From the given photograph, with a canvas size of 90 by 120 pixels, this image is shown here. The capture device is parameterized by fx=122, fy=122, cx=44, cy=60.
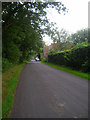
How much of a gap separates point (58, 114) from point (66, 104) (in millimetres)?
841

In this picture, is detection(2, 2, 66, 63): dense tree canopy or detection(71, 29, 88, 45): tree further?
detection(2, 2, 66, 63): dense tree canopy

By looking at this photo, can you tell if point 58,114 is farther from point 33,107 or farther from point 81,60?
point 81,60

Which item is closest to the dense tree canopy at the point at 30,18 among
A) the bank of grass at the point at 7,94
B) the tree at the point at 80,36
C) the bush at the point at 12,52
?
the tree at the point at 80,36

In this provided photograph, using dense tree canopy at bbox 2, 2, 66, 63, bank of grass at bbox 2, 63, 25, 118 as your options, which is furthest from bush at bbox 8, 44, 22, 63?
dense tree canopy at bbox 2, 2, 66, 63

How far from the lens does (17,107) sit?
4188mm

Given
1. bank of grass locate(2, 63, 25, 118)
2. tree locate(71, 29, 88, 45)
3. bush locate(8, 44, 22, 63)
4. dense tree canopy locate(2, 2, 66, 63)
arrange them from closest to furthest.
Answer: bank of grass locate(2, 63, 25, 118) → tree locate(71, 29, 88, 45) → dense tree canopy locate(2, 2, 66, 63) → bush locate(8, 44, 22, 63)

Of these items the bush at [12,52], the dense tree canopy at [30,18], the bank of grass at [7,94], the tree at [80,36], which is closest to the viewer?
the bank of grass at [7,94]

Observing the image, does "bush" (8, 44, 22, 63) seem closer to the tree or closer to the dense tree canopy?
the dense tree canopy

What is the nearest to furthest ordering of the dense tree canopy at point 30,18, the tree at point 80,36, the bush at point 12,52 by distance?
the tree at point 80,36 → the dense tree canopy at point 30,18 → the bush at point 12,52

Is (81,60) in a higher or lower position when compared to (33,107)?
higher

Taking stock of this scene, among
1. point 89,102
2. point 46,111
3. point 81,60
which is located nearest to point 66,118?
point 46,111

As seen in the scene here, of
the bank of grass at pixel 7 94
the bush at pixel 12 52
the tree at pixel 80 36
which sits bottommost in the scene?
the bank of grass at pixel 7 94

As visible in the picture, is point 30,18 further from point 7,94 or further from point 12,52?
point 12,52

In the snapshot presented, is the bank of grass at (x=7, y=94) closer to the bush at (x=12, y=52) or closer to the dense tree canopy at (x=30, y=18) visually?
Answer: the dense tree canopy at (x=30, y=18)
